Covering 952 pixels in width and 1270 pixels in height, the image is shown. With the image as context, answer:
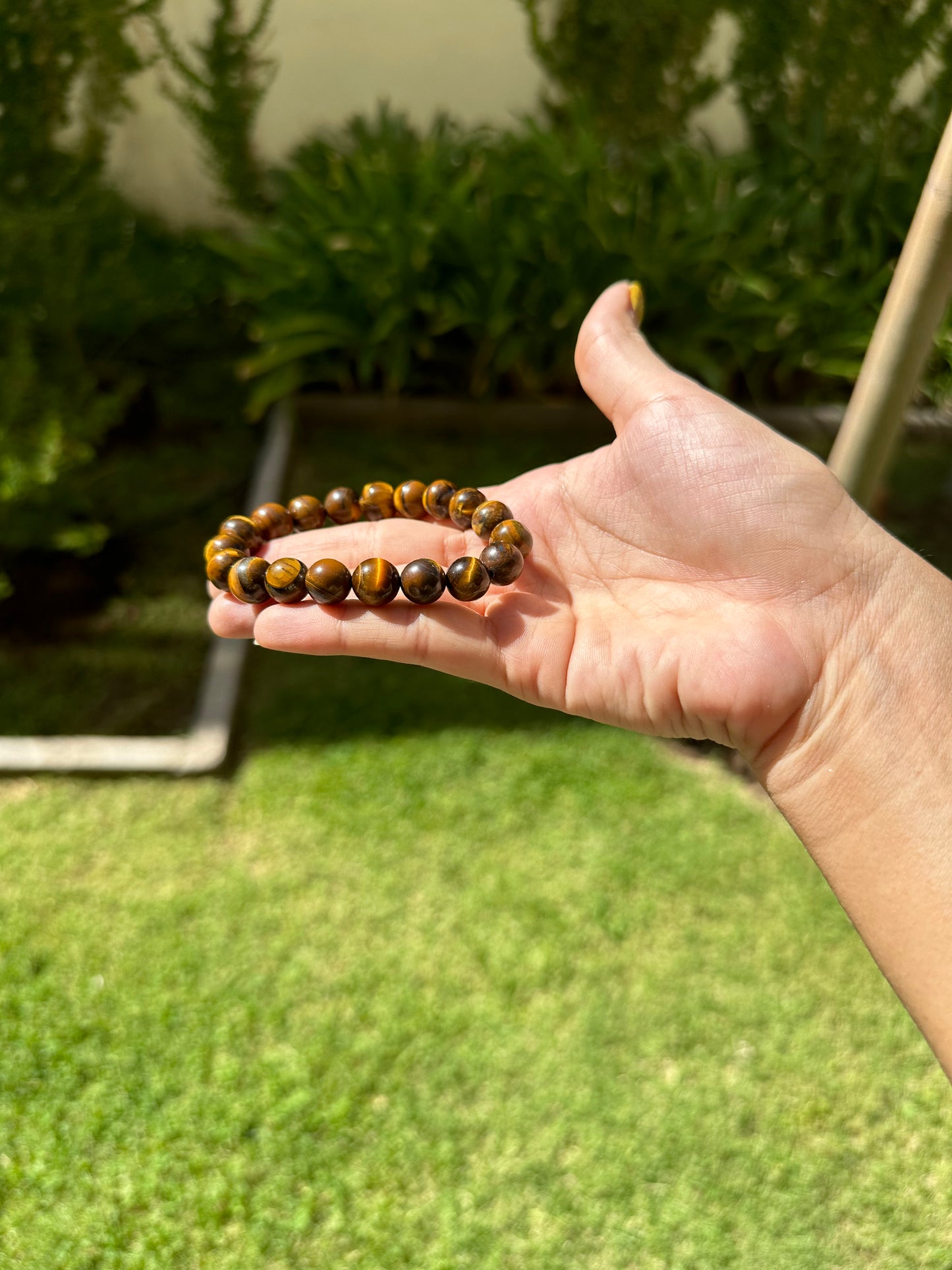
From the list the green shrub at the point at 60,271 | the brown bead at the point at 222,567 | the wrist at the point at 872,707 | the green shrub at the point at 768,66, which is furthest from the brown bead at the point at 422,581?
the green shrub at the point at 768,66

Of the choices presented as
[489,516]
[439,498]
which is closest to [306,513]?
[439,498]

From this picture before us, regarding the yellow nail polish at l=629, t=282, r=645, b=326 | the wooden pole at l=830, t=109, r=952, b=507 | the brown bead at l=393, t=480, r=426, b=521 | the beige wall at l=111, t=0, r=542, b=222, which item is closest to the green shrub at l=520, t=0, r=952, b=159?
the beige wall at l=111, t=0, r=542, b=222

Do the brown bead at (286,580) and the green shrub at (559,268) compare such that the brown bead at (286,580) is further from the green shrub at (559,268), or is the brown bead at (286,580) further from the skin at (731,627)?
the green shrub at (559,268)

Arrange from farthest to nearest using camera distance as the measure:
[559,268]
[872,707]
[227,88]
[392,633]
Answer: [227,88], [559,268], [392,633], [872,707]

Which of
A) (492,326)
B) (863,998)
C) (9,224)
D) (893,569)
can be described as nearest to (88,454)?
(9,224)

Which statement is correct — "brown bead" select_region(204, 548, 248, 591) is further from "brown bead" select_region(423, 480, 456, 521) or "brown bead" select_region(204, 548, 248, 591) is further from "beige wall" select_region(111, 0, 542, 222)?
"beige wall" select_region(111, 0, 542, 222)

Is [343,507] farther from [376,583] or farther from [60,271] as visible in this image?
[60,271]
